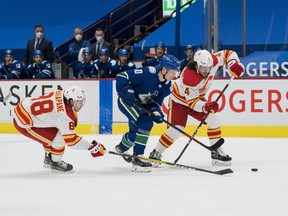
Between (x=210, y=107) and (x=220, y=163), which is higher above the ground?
(x=210, y=107)

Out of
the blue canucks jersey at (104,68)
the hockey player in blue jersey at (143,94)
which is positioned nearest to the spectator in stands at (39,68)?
the blue canucks jersey at (104,68)

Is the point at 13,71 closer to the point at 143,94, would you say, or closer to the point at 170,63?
the point at 143,94

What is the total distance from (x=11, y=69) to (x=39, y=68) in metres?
0.51

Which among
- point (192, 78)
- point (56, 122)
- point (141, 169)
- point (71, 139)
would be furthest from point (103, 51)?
point (71, 139)

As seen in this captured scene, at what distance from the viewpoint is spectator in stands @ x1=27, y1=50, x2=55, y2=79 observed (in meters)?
10.4

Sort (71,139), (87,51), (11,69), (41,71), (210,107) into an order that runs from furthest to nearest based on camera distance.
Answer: (11,69)
(87,51)
(41,71)
(210,107)
(71,139)

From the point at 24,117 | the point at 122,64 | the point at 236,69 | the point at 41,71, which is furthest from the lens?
the point at 41,71

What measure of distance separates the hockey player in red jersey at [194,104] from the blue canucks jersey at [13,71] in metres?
4.74

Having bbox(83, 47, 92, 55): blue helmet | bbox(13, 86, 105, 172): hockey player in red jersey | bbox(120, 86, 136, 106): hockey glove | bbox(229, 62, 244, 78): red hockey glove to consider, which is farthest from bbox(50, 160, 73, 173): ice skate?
bbox(83, 47, 92, 55): blue helmet

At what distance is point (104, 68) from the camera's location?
1029 cm

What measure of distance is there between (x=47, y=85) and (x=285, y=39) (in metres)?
3.19

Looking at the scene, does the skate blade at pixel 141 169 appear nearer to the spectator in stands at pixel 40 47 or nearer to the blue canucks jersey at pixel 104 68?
the blue canucks jersey at pixel 104 68

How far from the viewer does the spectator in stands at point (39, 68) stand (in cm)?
1041

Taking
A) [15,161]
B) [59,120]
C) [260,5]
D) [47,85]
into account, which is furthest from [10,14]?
[59,120]
